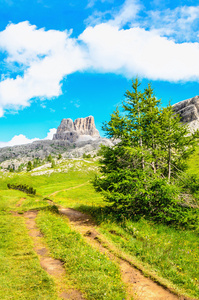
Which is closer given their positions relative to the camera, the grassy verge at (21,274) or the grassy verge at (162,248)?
the grassy verge at (21,274)

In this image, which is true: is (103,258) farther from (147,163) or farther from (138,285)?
(147,163)

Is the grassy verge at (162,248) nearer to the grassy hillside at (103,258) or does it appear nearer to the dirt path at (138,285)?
the grassy hillside at (103,258)

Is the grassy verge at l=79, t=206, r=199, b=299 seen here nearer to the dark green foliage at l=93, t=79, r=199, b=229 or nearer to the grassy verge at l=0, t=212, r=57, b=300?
the dark green foliage at l=93, t=79, r=199, b=229

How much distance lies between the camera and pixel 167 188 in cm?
1578

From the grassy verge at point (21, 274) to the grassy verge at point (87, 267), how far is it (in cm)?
137

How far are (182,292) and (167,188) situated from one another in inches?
347

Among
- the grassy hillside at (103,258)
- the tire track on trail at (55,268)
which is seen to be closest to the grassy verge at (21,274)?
the grassy hillside at (103,258)

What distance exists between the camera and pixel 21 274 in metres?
9.00

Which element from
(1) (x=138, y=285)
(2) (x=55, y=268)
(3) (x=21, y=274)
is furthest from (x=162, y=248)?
(3) (x=21, y=274)

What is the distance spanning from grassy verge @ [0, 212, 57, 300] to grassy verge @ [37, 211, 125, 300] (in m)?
1.37

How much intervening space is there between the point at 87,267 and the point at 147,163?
12.8 metres

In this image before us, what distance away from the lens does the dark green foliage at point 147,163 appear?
53.4ft

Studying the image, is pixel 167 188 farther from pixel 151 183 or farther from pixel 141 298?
pixel 141 298

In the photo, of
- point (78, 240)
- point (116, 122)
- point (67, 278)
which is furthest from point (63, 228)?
point (116, 122)
